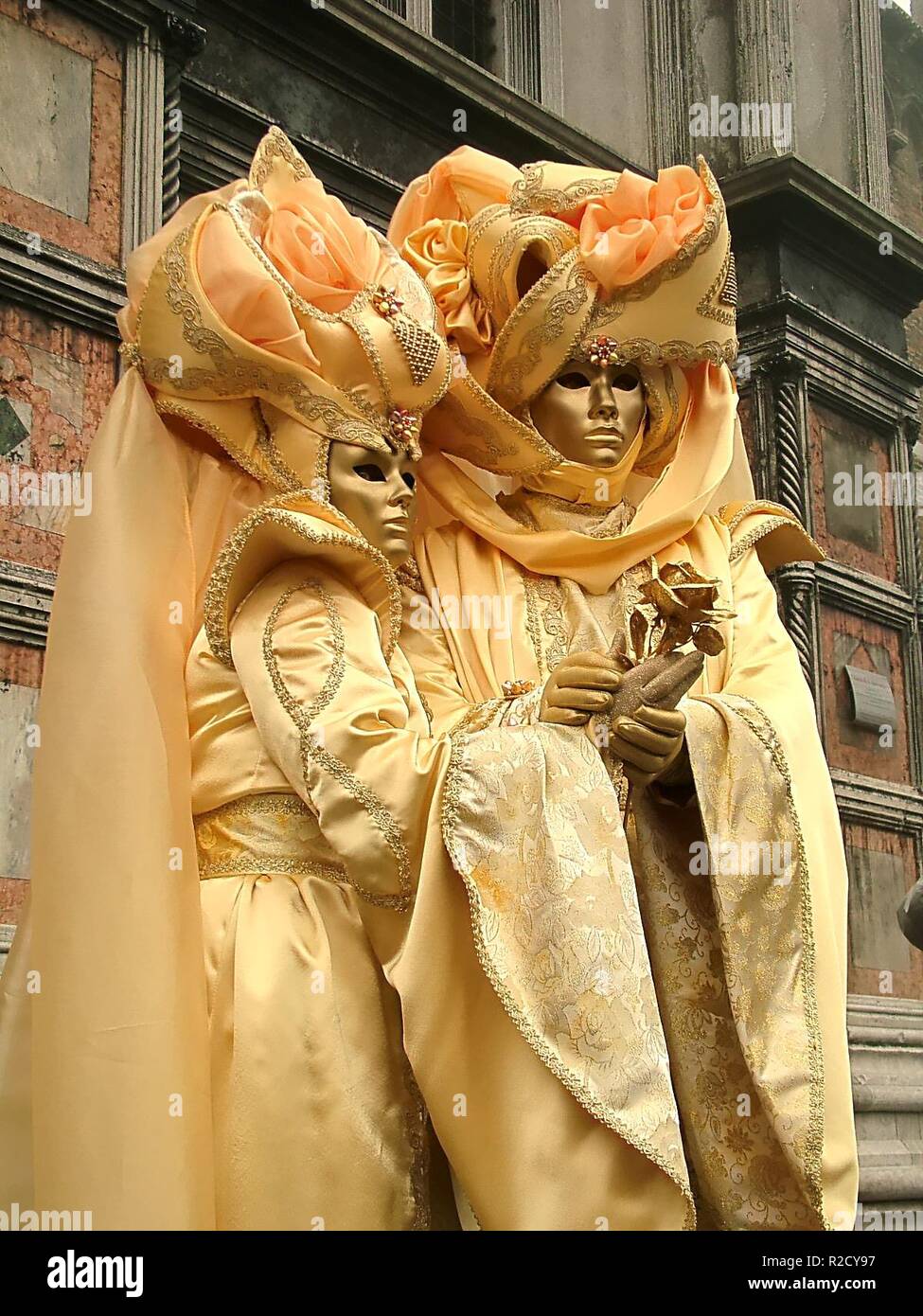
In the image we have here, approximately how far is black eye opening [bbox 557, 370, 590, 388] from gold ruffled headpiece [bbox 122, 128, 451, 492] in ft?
1.00

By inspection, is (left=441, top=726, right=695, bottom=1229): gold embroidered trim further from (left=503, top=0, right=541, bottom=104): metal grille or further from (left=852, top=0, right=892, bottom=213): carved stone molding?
(left=852, top=0, right=892, bottom=213): carved stone molding

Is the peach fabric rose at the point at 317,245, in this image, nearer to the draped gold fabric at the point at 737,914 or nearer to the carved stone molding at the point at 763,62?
the draped gold fabric at the point at 737,914

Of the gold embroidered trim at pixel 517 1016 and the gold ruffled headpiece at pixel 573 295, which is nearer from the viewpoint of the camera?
the gold embroidered trim at pixel 517 1016

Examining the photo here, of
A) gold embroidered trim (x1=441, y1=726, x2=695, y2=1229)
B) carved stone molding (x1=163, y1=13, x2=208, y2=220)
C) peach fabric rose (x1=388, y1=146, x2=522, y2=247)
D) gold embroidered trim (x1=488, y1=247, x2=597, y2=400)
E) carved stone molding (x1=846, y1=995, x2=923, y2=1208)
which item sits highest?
carved stone molding (x1=163, y1=13, x2=208, y2=220)

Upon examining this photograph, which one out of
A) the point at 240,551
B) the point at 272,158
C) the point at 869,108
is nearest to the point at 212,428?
the point at 240,551

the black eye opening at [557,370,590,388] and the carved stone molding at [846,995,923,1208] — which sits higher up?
the black eye opening at [557,370,590,388]

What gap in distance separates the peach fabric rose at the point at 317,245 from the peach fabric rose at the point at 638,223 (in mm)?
427

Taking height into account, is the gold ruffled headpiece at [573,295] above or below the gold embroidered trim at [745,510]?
above

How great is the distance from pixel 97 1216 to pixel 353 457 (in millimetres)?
1282

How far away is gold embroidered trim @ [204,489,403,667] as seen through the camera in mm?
2775

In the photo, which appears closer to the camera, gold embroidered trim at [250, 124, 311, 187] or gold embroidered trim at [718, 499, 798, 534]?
gold embroidered trim at [250, 124, 311, 187]

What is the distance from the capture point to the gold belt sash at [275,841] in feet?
9.20

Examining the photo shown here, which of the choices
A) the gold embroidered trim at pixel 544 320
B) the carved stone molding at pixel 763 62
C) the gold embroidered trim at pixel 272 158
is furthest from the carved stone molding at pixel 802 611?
the gold embroidered trim at pixel 272 158

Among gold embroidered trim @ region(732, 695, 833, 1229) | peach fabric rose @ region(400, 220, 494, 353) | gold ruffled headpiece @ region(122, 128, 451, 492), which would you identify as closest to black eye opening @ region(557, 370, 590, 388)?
peach fabric rose @ region(400, 220, 494, 353)
